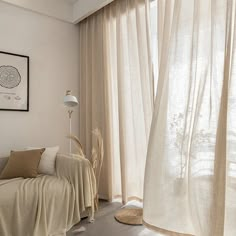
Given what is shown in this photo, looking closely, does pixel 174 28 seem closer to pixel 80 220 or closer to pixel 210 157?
pixel 210 157

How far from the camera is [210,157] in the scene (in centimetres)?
190

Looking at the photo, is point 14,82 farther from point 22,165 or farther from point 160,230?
point 160,230

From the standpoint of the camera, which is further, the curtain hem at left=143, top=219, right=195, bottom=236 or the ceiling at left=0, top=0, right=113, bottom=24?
the ceiling at left=0, top=0, right=113, bottom=24

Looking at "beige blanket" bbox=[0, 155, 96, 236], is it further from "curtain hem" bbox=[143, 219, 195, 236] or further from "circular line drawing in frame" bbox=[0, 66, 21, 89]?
"circular line drawing in frame" bbox=[0, 66, 21, 89]

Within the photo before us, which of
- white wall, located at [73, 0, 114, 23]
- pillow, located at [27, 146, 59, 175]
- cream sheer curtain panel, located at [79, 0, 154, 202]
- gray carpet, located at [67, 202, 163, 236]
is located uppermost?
white wall, located at [73, 0, 114, 23]

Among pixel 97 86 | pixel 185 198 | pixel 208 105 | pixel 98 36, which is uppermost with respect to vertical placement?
pixel 98 36

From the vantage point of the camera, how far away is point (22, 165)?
2531 millimetres

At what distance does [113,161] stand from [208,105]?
5.21ft

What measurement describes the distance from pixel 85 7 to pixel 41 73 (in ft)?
3.79

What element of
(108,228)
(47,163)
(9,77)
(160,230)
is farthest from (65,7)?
(160,230)

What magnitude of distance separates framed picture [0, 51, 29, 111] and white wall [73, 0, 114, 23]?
102 centimetres

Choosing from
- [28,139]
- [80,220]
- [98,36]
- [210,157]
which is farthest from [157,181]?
[98,36]

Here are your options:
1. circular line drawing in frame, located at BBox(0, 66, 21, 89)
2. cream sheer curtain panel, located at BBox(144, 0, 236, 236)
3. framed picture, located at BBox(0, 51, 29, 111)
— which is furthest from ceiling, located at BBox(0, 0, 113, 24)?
cream sheer curtain panel, located at BBox(144, 0, 236, 236)

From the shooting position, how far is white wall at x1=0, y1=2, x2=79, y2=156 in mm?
3070
